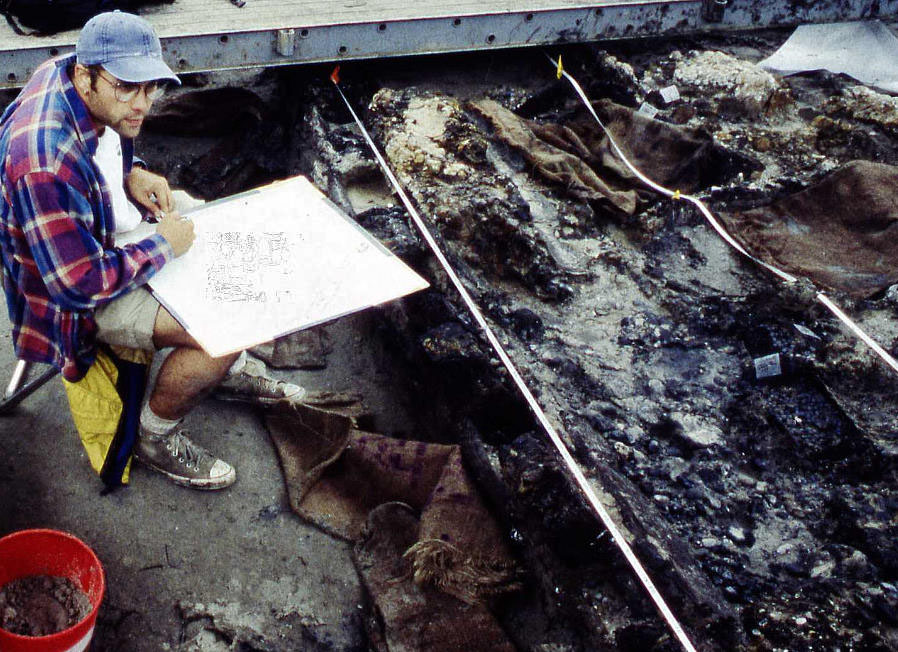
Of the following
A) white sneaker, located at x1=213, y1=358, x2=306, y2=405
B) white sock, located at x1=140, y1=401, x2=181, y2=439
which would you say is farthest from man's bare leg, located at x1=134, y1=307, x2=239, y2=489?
white sneaker, located at x1=213, y1=358, x2=306, y2=405

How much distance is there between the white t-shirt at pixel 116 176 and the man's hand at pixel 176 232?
126 millimetres

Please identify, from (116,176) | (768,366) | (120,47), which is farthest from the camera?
(768,366)

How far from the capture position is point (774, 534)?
294cm

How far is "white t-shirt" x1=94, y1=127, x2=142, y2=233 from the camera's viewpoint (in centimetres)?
273

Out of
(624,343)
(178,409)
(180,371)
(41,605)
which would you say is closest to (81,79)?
(180,371)

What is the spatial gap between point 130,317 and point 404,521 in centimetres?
125

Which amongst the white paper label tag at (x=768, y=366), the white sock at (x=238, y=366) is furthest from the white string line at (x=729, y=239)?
the white sock at (x=238, y=366)

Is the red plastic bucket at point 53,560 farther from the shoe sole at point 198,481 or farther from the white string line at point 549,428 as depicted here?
the white string line at point 549,428

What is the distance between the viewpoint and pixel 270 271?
2900 millimetres

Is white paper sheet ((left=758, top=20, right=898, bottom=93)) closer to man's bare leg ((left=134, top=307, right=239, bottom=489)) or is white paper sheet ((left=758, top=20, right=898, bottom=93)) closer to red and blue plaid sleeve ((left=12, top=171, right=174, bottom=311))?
man's bare leg ((left=134, top=307, right=239, bottom=489))

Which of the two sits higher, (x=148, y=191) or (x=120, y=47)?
(x=120, y=47)

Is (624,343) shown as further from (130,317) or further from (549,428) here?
(130,317)

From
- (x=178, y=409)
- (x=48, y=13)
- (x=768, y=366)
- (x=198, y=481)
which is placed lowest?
(x=198, y=481)

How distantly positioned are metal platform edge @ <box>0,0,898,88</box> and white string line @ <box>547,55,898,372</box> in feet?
1.28
